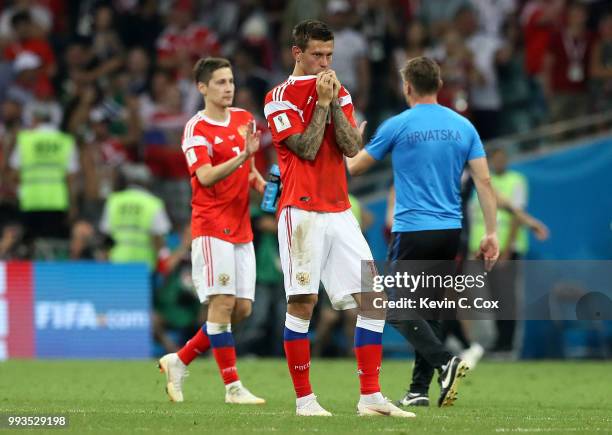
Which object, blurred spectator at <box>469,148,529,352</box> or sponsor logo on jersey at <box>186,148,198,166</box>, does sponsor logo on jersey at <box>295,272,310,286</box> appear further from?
blurred spectator at <box>469,148,529,352</box>

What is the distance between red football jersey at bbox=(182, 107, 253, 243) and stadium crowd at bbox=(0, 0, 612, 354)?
639 cm

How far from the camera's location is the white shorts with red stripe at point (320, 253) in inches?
357

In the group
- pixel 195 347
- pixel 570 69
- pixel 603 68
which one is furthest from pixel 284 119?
pixel 570 69

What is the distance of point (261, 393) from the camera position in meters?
12.0

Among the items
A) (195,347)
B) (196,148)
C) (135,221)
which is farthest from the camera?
(135,221)

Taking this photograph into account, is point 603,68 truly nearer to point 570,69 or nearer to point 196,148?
point 570,69

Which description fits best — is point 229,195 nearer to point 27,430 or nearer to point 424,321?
point 424,321

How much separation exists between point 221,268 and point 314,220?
1.93 metres

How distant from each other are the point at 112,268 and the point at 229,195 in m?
6.59

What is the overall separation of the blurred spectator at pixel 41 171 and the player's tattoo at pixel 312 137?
9.68 metres

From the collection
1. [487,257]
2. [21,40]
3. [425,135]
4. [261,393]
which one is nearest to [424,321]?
[487,257]

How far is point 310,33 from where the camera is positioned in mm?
9055

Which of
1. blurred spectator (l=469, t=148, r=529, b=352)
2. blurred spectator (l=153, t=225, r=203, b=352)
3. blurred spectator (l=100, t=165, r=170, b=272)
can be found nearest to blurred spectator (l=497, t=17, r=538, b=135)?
blurred spectator (l=469, t=148, r=529, b=352)

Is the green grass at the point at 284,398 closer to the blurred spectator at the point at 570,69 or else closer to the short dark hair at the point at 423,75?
the short dark hair at the point at 423,75
